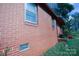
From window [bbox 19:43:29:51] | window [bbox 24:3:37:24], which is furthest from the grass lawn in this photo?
window [bbox 24:3:37:24]

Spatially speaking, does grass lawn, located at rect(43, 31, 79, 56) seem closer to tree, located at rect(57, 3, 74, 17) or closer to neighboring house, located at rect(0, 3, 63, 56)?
neighboring house, located at rect(0, 3, 63, 56)

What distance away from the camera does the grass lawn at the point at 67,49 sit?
96.9 inches

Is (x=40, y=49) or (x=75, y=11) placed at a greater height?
(x=75, y=11)

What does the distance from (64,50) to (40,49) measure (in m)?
0.30

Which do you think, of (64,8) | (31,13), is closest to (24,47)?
(31,13)

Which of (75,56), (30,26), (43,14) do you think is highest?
(43,14)

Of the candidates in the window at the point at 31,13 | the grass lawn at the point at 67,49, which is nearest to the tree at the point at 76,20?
the grass lawn at the point at 67,49

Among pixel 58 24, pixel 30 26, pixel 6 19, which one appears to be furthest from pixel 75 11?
pixel 6 19

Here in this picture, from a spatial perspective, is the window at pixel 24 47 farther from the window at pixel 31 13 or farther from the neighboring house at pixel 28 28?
the window at pixel 31 13

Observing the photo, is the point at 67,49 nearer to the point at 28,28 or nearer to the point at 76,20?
the point at 76,20

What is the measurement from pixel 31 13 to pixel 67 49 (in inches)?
25.7

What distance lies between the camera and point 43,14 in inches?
99.9

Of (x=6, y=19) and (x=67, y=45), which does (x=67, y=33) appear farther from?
(x=6, y=19)

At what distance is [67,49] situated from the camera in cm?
248
